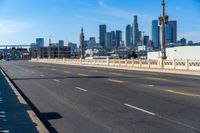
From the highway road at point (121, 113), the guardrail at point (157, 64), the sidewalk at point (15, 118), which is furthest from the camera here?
the guardrail at point (157, 64)

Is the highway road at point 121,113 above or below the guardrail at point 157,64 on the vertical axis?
below

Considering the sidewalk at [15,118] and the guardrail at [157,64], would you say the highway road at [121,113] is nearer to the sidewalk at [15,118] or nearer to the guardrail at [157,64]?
the sidewalk at [15,118]

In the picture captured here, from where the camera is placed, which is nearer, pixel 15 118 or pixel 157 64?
pixel 15 118

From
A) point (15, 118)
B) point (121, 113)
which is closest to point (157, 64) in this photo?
point (121, 113)

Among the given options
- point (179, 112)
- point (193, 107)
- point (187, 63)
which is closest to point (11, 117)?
point (179, 112)

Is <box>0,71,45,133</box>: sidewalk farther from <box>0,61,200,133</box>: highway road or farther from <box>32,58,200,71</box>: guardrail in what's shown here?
<box>32,58,200,71</box>: guardrail

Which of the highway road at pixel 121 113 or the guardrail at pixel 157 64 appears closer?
the highway road at pixel 121 113

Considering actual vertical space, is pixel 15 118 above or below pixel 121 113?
above

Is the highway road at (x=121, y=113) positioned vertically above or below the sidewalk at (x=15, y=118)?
below

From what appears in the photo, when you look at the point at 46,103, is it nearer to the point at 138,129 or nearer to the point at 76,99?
the point at 76,99

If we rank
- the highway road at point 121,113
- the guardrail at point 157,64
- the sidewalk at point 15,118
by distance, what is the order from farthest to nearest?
the guardrail at point 157,64 < the highway road at point 121,113 < the sidewalk at point 15,118

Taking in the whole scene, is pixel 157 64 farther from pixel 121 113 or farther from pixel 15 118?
pixel 15 118

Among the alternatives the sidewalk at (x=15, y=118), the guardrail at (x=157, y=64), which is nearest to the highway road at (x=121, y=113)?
the sidewalk at (x=15, y=118)

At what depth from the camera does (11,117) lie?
12.0 m
